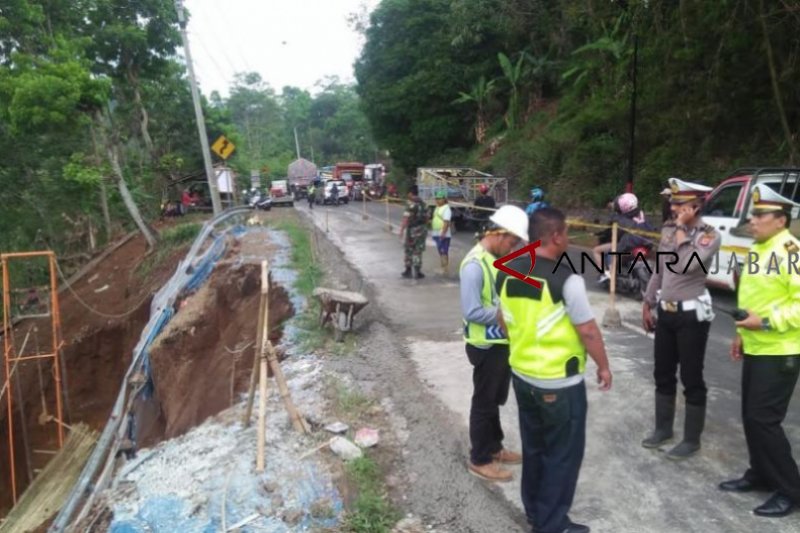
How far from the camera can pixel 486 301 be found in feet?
13.5

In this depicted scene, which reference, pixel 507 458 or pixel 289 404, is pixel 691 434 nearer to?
pixel 507 458

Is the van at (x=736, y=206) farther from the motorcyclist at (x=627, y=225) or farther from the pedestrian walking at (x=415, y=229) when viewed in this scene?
the pedestrian walking at (x=415, y=229)

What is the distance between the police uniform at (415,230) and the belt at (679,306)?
23.3 ft

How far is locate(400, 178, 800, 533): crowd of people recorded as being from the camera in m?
3.26

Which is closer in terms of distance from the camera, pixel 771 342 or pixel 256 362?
pixel 771 342

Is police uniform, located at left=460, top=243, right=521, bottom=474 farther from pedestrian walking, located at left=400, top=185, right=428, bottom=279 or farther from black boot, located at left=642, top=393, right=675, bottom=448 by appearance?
pedestrian walking, located at left=400, top=185, right=428, bottom=279

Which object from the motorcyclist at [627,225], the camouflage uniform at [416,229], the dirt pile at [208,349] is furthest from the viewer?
the camouflage uniform at [416,229]

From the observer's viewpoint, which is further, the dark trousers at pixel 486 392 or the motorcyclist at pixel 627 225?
the motorcyclist at pixel 627 225

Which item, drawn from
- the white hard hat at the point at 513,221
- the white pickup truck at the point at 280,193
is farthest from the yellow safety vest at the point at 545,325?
the white pickup truck at the point at 280,193

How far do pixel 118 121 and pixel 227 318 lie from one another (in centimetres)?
1838

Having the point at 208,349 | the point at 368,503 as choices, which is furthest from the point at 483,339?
the point at 208,349

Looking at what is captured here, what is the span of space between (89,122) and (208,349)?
9.88 meters

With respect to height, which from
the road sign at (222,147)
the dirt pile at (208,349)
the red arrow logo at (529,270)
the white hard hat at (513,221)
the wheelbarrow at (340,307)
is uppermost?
the road sign at (222,147)

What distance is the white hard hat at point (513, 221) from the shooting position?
3.72 m
